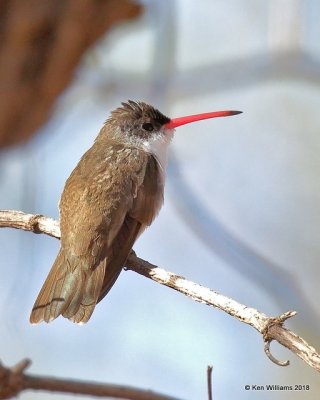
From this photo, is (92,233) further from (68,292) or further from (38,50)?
(38,50)

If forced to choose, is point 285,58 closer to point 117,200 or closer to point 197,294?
point 117,200

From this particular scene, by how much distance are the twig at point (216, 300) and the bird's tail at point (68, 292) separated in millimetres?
174

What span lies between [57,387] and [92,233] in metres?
2.36

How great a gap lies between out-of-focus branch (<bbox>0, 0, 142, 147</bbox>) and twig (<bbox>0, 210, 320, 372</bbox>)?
3.00 ft

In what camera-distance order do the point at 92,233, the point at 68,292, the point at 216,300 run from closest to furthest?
the point at 216,300 < the point at 68,292 < the point at 92,233

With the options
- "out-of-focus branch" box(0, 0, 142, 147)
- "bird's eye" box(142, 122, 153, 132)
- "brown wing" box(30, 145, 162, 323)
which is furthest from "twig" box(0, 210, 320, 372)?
"bird's eye" box(142, 122, 153, 132)

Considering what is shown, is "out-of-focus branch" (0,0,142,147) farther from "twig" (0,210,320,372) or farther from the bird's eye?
the bird's eye

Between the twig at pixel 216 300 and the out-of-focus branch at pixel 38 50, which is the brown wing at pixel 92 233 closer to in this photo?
the twig at pixel 216 300

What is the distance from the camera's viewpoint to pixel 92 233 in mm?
3939

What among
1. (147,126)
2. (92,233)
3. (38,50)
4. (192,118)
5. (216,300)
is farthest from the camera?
(147,126)

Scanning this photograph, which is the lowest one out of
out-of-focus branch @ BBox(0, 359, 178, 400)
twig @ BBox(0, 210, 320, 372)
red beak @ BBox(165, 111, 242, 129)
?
out-of-focus branch @ BBox(0, 359, 178, 400)

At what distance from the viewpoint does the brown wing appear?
3.75 meters

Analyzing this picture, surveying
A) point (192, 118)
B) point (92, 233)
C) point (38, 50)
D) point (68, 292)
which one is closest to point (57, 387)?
point (38, 50)

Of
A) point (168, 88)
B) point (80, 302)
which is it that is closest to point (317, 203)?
point (168, 88)
